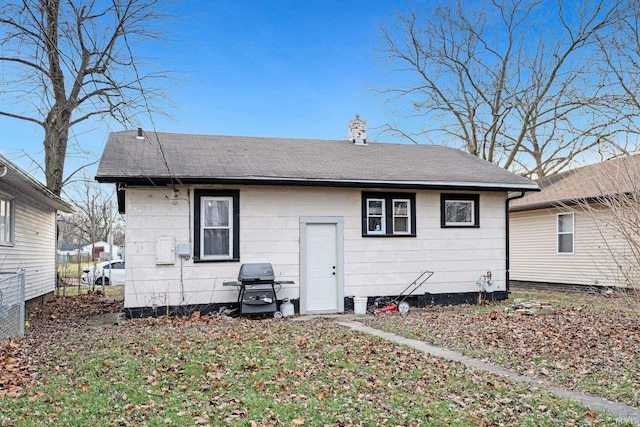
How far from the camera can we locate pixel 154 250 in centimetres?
1084

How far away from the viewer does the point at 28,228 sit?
13.8m

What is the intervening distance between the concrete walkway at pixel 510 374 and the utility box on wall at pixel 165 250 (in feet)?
12.7

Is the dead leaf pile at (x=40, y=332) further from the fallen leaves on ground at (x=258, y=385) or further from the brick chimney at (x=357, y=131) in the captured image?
the brick chimney at (x=357, y=131)

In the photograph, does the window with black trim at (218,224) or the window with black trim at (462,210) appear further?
the window with black trim at (462,210)

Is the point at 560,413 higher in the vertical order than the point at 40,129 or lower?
lower

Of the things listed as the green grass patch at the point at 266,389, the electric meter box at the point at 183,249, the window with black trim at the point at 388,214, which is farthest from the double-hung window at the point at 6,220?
the window with black trim at the point at 388,214

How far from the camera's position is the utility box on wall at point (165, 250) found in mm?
10781

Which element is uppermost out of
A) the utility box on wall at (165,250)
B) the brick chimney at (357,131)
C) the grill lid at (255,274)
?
the brick chimney at (357,131)

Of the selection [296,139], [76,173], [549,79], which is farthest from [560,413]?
[549,79]

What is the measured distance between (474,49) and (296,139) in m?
13.0

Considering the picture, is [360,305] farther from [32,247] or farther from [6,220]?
[32,247]

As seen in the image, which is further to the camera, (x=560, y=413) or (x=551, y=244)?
(x=551, y=244)

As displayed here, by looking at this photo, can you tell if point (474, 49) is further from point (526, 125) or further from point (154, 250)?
point (154, 250)

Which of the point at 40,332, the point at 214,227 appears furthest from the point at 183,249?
the point at 40,332
